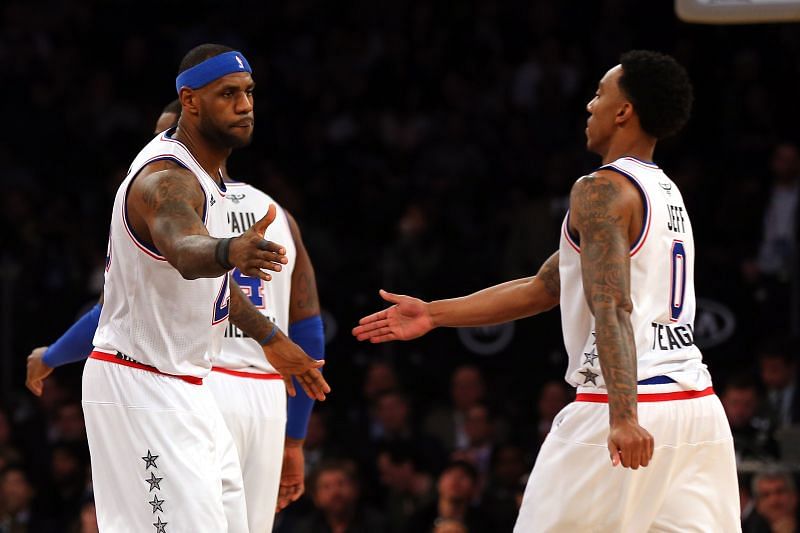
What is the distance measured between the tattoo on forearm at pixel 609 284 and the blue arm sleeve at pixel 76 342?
2.37 m

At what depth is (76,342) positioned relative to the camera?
19.7 feet

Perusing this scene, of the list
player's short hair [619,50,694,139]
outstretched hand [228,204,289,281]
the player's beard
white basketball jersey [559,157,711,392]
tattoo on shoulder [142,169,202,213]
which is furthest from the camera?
the player's beard

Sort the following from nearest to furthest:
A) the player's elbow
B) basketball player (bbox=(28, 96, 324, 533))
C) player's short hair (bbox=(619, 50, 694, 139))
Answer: the player's elbow < player's short hair (bbox=(619, 50, 694, 139)) < basketball player (bbox=(28, 96, 324, 533))

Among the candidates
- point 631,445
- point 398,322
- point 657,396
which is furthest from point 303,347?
point 631,445

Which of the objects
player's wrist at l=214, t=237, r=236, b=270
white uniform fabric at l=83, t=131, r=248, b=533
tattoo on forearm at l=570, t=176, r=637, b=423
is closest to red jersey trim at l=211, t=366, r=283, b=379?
white uniform fabric at l=83, t=131, r=248, b=533

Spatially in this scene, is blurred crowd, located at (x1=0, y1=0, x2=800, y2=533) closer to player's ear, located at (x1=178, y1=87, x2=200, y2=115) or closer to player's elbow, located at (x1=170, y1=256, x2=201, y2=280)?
player's ear, located at (x1=178, y1=87, x2=200, y2=115)

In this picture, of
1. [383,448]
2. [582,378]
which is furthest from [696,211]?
[582,378]

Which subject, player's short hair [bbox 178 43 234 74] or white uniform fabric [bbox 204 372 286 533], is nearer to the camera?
player's short hair [bbox 178 43 234 74]

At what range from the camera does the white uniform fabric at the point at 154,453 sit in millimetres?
4730

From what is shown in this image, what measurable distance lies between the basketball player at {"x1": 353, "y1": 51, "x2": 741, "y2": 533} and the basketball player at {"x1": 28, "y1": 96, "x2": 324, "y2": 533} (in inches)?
70.1

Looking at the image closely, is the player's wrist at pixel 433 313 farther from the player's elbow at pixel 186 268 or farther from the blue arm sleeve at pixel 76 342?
the blue arm sleeve at pixel 76 342

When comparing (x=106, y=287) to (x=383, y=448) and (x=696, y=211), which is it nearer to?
(x=383, y=448)

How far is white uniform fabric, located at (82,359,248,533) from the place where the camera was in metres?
4.73

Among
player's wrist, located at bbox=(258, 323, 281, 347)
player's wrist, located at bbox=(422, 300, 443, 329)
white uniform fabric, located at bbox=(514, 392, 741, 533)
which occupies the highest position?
player's wrist, located at bbox=(422, 300, 443, 329)
